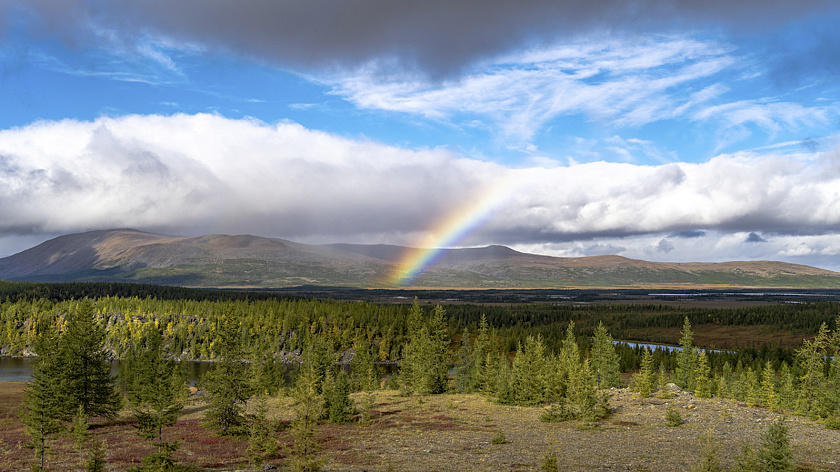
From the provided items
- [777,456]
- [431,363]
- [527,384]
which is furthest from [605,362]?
[777,456]

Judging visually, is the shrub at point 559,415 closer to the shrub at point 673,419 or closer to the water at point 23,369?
the shrub at point 673,419

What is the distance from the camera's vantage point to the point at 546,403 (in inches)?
2333

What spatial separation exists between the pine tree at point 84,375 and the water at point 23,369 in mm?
71566

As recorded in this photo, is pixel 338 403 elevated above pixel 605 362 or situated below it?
above

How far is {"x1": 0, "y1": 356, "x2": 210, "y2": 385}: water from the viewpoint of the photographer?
135250 millimetres

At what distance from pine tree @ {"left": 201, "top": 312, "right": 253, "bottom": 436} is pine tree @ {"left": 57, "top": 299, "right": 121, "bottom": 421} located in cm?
2244

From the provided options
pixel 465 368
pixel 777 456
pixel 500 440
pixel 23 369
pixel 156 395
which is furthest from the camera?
pixel 23 369

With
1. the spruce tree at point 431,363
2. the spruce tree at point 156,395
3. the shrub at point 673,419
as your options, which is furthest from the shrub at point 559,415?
the spruce tree at point 156,395

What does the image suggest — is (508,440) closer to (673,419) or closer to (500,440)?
(500,440)

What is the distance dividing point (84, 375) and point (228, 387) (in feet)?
88.9

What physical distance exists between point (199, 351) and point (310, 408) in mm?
182936

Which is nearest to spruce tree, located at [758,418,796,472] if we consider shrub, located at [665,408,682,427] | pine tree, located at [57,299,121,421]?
shrub, located at [665,408,682,427]

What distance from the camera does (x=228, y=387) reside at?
4478 centimetres

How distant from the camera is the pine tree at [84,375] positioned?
5688cm
